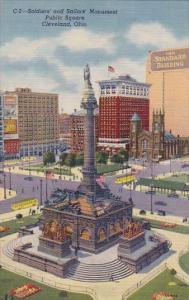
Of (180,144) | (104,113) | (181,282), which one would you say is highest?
(104,113)

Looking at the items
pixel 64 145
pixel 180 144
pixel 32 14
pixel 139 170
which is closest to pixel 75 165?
pixel 139 170

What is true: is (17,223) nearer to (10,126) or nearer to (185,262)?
(185,262)

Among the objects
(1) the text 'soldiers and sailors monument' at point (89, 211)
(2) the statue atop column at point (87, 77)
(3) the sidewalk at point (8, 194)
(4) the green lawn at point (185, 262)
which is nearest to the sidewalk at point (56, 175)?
(3) the sidewalk at point (8, 194)

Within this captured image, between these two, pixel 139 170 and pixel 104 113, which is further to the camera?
pixel 104 113

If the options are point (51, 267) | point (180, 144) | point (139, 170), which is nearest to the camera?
point (51, 267)

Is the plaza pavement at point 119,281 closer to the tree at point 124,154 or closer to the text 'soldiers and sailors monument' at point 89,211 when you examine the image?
the text 'soldiers and sailors monument' at point 89,211

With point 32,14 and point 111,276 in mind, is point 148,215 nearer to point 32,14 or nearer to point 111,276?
point 111,276

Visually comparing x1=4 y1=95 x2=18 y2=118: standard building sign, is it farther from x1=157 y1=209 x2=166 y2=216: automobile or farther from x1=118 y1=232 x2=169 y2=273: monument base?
x1=118 y1=232 x2=169 y2=273: monument base
